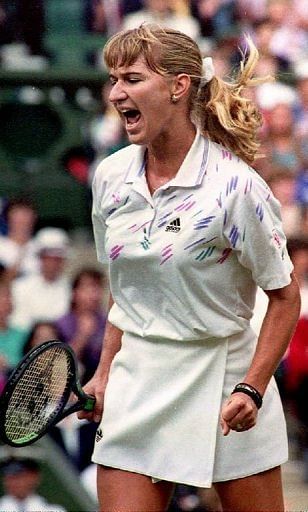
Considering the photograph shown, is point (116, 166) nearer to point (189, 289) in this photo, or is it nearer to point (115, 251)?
point (115, 251)

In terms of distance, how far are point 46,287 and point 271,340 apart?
510 cm

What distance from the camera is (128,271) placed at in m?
4.32

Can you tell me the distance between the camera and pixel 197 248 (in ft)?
13.8

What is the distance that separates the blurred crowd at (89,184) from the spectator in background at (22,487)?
50 cm

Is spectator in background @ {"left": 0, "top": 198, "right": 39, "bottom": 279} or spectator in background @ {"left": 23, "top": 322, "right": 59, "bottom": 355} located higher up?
spectator in background @ {"left": 23, "top": 322, "right": 59, "bottom": 355}

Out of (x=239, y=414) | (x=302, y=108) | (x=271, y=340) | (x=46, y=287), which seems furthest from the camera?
(x=302, y=108)

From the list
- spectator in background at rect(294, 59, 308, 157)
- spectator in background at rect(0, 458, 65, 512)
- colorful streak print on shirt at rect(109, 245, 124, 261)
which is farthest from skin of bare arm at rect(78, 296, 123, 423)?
spectator in background at rect(294, 59, 308, 157)

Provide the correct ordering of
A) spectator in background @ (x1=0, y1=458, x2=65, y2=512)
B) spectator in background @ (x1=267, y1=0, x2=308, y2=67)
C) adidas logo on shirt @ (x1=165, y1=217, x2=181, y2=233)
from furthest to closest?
spectator in background @ (x1=267, y1=0, x2=308, y2=67) → spectator in background @ (x1=0, y1=458, x2=65, y2=512) → adidas logo on shirt @ (x1=165, y1=217, x2=181, y2=233)

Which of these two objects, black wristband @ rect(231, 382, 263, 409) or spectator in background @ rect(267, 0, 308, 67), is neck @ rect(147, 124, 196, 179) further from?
spectator in background @ rect(267, 0, 308, 67)

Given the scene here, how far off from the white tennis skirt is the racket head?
22cm

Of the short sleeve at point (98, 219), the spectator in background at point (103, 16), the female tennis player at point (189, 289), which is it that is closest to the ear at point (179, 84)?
the female tennis player at point (189, 289)

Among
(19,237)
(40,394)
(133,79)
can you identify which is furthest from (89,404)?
(19,237)

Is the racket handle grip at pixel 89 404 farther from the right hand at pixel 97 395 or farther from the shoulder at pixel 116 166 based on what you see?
the shoulder at pixel 116 166

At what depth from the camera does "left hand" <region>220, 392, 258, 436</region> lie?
4137mm
